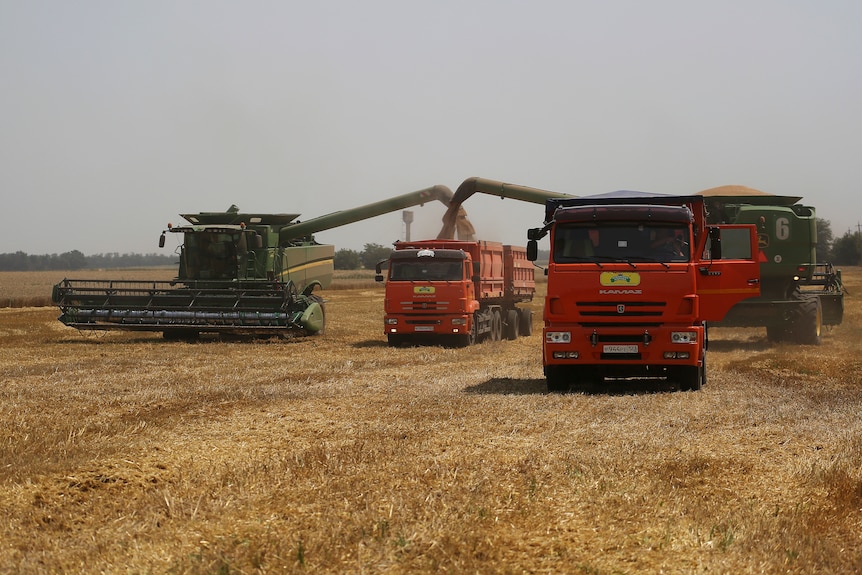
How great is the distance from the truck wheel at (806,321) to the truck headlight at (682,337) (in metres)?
12.3

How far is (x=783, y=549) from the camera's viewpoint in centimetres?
672

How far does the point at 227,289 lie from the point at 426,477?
2045 cm

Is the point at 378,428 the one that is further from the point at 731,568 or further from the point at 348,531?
the point at 731,568

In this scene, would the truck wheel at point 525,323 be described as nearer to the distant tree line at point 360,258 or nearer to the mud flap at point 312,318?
the mud flap at point 312,318

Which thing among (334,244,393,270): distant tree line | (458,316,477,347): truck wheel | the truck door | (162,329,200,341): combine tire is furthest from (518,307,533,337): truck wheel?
(334,244,393,270): distant tree line

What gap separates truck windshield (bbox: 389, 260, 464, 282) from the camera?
1064 inches

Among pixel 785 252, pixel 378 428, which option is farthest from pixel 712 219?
pixel 378 428

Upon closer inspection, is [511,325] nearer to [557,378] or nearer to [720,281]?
[720,281]

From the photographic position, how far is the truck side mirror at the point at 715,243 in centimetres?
→ 1588

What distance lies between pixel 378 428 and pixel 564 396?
13.1 ft

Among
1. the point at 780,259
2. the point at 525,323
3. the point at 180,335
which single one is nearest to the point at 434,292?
the point at 180,335

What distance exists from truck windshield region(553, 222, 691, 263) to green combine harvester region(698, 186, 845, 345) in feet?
34.7

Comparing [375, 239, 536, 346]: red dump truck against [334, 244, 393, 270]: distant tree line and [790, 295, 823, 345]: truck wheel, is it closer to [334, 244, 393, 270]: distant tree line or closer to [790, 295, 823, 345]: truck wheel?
[790, 295, 823, 345]: truck wheel

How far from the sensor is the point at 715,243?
52.2 ft
